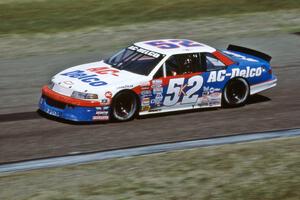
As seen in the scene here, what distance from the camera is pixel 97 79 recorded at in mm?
13078

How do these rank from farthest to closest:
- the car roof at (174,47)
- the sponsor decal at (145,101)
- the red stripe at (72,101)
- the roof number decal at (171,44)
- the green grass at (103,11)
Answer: the green grass at (103,11) < the roof number decal at (171,44) < the car roof at (174,47) < the sponsor decal at (145,101) < the red stripe at (72,101)

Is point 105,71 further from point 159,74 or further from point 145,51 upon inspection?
point 159,74

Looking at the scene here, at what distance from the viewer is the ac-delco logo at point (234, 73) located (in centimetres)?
1394

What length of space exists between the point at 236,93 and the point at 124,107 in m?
2.63

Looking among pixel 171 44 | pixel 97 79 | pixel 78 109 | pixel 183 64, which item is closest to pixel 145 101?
pixel 97 79

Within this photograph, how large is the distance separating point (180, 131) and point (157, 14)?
13.7m

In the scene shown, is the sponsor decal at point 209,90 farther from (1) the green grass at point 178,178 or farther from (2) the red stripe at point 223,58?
(1) the green grass at point 178,178

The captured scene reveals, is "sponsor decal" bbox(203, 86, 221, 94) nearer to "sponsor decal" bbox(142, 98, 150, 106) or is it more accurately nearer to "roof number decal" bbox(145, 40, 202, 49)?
"roof number decal" bbox(145, 40, 202, 49)

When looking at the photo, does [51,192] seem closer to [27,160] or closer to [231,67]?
[27,160]

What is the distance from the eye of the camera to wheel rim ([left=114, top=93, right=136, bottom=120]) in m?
13.0

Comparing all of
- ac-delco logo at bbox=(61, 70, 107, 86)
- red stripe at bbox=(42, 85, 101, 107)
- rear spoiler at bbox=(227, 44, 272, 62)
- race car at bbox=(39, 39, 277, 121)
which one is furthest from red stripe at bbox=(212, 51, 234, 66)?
red stripe at bbox=(42, 85, 101, 107)

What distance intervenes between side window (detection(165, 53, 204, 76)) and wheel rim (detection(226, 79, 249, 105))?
862 mm

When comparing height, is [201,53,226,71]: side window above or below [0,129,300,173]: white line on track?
above

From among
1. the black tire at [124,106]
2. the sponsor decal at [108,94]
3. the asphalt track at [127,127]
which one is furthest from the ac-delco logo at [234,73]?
the sponsor decal at [108,94]
